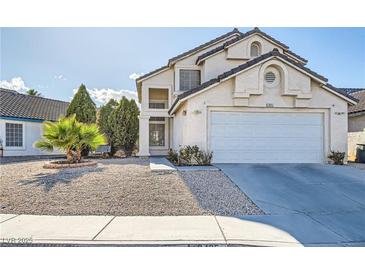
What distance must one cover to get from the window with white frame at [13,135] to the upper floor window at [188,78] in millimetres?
12871

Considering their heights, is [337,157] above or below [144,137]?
below

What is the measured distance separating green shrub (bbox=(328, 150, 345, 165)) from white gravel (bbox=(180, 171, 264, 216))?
6360 mm

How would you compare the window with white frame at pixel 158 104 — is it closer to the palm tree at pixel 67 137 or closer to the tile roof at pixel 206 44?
the tile roof at pixel 206 44

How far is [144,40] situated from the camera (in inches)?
362

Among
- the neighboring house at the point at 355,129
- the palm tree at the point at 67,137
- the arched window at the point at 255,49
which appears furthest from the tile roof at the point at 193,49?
the neighboring house at the point at 355,129

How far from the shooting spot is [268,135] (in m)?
12.3

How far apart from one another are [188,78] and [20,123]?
13229 mm

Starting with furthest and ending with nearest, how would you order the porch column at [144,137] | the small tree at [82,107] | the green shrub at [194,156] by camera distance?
1. the small tree at [82,107]
2. the porch column at [144,137]
3. the green shrub at [194,156]

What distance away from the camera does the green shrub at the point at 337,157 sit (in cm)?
1233

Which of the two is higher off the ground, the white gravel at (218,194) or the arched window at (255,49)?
the arched window at (255,49)

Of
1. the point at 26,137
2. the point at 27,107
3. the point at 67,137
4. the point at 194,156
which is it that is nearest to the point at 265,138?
the point at 194,156

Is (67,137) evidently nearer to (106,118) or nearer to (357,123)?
(106,118)

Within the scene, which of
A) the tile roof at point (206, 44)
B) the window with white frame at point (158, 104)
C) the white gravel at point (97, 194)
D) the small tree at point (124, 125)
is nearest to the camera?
the white gravel at point (97, 194)
